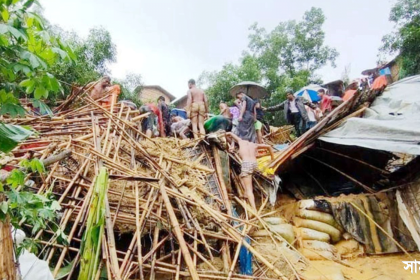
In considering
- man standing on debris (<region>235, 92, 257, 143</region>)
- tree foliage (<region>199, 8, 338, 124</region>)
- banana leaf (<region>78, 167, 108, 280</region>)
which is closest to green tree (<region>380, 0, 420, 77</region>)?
tree foliage (<region>199, 8, 338, 124</region>)

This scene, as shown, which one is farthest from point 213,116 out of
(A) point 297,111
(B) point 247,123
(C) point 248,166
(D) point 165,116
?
(C) point 248,166

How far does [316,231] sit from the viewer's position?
518cm

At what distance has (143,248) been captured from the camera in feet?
11.7

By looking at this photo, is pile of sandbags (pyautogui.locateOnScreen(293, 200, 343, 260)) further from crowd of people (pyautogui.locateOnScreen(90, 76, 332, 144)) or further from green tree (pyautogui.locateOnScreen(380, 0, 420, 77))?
green tree (pyautogui.locateOnScreen(380, 0, 420, 77))

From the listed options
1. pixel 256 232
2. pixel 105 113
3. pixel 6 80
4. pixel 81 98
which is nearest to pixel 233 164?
pixel 256 232

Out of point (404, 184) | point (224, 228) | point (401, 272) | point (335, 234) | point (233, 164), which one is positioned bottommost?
point (401, 272)

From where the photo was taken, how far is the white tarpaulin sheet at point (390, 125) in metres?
4.43

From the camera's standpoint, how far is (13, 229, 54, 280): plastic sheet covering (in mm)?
2012

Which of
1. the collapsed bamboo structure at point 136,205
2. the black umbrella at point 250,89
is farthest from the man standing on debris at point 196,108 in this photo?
the collapsed bamboo structure at point 136,205

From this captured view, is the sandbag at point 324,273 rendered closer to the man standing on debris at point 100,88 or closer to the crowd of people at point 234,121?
the crowd of people at point 234,121

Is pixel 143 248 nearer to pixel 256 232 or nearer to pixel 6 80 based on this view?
pixel 256 232

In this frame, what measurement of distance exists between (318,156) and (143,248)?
A: 4.54m

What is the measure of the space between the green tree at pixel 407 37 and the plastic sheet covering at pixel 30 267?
1557cm

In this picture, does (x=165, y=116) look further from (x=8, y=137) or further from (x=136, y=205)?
(x=8, y=137)
